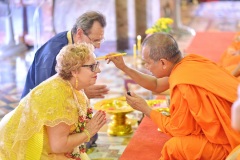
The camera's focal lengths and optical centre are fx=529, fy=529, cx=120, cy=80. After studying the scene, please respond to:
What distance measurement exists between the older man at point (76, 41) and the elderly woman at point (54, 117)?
2.56ft

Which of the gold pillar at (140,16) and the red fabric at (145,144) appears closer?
the red fabric at (145,144)

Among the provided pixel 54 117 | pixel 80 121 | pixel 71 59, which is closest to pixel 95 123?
pixel 80 121

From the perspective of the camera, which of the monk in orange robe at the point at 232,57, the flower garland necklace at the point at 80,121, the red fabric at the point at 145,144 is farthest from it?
the monk in orange robe at the point at 232,57

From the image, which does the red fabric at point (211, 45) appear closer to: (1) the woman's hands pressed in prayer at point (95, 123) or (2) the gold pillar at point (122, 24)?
(2) the gold pillar at point (122, 24)

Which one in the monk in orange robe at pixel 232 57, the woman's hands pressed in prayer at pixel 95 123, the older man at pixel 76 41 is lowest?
the monk in orange robe at pixel 232 57

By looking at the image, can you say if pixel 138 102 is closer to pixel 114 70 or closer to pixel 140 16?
pixel 114 70

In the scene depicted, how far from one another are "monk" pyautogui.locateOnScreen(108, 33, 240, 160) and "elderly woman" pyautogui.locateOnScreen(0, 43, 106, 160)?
1.60ft

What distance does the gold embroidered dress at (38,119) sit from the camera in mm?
3195

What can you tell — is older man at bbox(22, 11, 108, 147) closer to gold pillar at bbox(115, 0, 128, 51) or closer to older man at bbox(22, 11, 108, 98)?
older man at bbox(22, 11, 108, 98)

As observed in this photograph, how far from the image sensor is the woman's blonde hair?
10.6 feet

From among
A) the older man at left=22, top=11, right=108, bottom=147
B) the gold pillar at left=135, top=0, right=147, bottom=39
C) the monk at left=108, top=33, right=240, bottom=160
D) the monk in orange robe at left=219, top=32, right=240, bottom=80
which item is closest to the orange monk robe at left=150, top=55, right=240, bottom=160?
the monk at left=108, top=33, right=240, bottom=160

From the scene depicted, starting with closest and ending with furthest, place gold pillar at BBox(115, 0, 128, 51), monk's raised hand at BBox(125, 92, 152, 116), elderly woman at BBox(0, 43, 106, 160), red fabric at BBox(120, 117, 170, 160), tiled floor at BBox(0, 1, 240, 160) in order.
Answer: elderly woman at BBox(0, 43, 106, 160) → monk's raised hand at BBox(125, 92, 152, 116) → red fabric at BBox(120, 117, 170, 160) → tiled floor at BBox(0, 1, 240, 160) → gold pillar at BBox(115, 0, 128, 51)

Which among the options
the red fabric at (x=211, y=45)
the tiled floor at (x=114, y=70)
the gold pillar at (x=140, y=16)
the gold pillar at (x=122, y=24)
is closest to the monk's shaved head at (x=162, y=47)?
the tiled floor at (x=114, y=70)

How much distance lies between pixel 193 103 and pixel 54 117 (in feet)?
2.79
